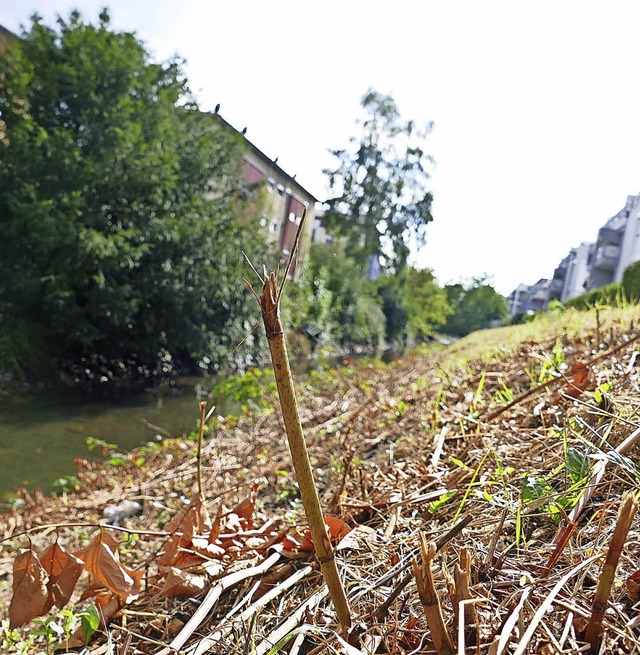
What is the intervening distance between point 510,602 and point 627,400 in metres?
1.22

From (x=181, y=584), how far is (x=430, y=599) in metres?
0.97

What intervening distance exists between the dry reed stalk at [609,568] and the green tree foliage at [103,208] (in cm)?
1346

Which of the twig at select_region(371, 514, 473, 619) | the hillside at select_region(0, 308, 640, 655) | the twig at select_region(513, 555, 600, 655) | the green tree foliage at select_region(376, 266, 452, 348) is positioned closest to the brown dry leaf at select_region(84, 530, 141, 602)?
the hillside at select_region(0, 308, 640, 655)

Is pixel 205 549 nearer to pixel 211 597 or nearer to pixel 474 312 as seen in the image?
pixel 211 597

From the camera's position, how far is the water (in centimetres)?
686

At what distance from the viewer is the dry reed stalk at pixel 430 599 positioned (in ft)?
3.05

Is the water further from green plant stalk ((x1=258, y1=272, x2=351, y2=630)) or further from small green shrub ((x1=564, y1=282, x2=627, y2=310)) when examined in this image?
small green shrub ((x1=564, y1=282, x2=627, y2=310))

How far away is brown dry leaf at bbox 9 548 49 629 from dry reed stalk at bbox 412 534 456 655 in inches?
40.9

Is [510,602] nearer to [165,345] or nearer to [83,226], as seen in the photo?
[83,226]

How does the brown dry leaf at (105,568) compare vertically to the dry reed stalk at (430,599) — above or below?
below

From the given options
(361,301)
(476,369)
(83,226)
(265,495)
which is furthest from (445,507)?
(361,301)

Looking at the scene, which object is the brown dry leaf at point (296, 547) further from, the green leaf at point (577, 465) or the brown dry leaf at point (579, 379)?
the brown dry leaf at point (579, 379)

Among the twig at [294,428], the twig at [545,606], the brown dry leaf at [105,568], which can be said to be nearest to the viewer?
the twig at [294,428]

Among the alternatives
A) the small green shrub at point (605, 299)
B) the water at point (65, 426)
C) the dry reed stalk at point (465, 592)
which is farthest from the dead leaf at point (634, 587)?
the water at point (65, 426)
